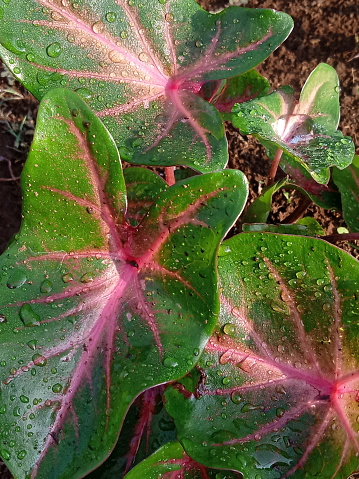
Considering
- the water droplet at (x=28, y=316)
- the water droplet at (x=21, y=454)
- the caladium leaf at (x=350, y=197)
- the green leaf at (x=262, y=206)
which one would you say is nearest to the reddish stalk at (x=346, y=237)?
the caladium leaf at (x=350, y=197)

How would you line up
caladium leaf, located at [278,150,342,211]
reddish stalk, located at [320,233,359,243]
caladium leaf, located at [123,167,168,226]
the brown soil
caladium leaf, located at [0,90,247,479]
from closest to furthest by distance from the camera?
caladium leaf, located at [0,90,247,479] < caladium leaf, located at [123,167,168,226] < reddish stalk, located at [320,233,359,243] < caladium leaf, located at [278,150,342,211] < the brown soil

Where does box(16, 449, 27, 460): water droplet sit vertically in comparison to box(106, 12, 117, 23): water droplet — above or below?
below

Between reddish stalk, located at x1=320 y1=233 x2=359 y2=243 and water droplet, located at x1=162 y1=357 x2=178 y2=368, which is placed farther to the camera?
reddish stalk, located at x1=320 y1=233 x2=359 y2=243

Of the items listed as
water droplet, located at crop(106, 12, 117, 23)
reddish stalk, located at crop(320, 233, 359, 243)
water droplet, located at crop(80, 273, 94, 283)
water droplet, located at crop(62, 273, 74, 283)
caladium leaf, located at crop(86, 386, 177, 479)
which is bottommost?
caladium leaf, located at crop(86, 386, 177, 479)

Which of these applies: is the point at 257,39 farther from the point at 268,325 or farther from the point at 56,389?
the point at 56,389

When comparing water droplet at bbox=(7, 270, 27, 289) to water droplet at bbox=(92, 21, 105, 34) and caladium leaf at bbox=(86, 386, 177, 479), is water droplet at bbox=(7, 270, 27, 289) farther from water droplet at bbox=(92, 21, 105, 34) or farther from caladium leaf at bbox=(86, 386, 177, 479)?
water droplet at bbox=(92, 21, 105, 34)

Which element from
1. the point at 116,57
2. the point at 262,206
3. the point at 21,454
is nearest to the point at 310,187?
the point at 262,206

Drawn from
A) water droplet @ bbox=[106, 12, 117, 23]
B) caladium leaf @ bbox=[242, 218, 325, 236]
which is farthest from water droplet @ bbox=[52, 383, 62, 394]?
water droplet @ bbox=[106, 12, 117, 23]

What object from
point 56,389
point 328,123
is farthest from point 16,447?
point 328,123

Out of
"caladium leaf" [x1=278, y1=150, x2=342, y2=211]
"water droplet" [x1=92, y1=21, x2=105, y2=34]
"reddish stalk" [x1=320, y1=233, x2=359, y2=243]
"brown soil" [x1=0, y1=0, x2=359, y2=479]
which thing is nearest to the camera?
"water droplet" [x1=92, y1=21, x2=105, y2=34]

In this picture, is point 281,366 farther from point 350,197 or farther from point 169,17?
point 169,17
